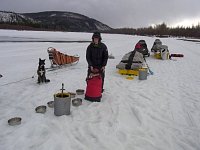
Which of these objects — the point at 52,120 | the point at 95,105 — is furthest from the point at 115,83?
the point at 52,120

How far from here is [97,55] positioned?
6578 millimetres

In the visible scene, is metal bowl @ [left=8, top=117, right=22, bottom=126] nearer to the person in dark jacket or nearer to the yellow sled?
the person in dark jacket

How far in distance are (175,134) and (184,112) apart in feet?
4.37

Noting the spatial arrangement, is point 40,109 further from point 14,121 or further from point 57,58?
point 57,58

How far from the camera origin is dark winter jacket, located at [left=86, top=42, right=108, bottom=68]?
654cm

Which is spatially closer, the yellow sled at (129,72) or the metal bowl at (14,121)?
the metal bowl at (14,121)

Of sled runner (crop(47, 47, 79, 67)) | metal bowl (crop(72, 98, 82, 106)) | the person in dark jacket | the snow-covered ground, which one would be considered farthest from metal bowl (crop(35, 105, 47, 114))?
sled runner (crop(47, 47, 79, 67))

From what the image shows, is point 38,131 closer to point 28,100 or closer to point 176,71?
point 28,100

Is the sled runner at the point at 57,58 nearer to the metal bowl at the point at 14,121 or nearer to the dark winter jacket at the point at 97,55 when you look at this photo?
the dark winter jacket at the point at 97,55

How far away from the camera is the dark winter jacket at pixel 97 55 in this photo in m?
6.54

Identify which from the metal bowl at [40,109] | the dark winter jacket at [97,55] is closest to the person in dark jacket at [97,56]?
the dark winter jacket at [97,55]

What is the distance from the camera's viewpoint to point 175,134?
4668mm

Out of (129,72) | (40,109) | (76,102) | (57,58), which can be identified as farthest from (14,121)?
(57,58)

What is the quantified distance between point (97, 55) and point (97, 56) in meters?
0.03
